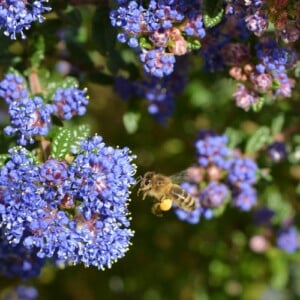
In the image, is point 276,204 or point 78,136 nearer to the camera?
point 78,136

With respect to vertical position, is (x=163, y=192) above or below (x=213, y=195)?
below

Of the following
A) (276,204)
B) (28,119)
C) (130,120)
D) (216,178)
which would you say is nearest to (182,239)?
Answer: (276,204)

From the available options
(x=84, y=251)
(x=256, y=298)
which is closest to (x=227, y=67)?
(x=84, y=251)

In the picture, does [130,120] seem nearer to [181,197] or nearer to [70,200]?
[181,197]

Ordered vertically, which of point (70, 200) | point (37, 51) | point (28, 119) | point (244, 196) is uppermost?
point (37, 51)

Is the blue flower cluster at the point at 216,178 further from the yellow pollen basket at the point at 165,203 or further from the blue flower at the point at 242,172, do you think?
the yellow pollen basket at the point at 165,203

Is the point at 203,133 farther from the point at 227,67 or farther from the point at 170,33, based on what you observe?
the point at 170,33

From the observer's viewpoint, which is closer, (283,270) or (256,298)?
(283,270)
